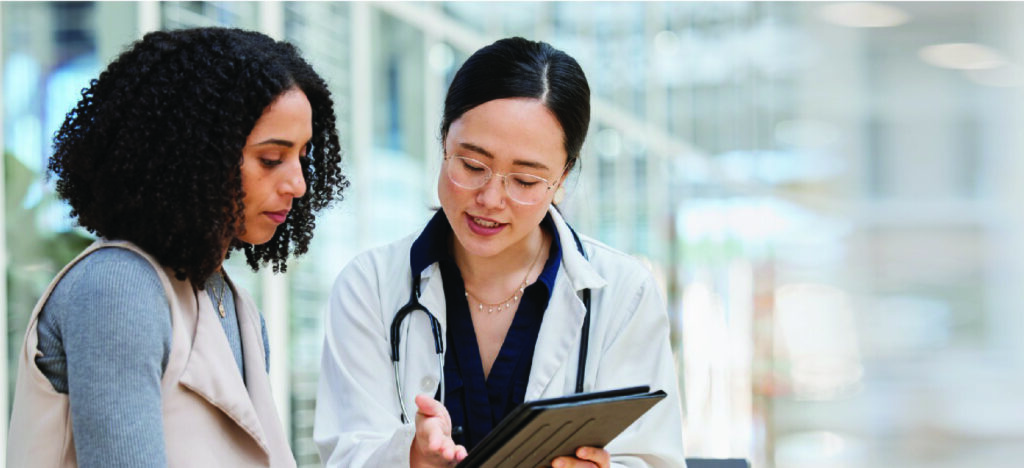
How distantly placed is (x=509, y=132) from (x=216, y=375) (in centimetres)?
66

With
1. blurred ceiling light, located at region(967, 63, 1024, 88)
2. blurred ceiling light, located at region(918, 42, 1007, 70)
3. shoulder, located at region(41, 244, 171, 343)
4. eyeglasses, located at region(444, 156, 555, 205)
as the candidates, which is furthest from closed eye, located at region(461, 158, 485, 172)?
blurred ceiling light, located at region(967, 63, 1024, 88)

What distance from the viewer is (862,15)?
34.7ft

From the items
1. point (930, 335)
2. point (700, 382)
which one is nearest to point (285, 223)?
point (700, 382)

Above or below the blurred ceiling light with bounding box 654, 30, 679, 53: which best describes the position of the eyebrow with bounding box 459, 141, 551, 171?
below

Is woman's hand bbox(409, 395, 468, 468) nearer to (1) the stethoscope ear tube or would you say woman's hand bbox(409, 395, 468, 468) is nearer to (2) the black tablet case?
(2) the black tablet case

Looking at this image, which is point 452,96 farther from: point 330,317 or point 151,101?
point 151,101

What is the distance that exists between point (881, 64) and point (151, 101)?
1006cm

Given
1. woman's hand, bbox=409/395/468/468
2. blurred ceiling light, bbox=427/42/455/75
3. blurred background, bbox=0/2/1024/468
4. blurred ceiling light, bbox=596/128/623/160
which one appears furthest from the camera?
blurred background, bbox=0/2/1024/468

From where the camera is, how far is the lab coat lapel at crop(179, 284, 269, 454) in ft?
3.99

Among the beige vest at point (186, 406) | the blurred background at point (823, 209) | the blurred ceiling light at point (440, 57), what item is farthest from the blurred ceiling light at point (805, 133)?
the beige vest at point (186, 406)

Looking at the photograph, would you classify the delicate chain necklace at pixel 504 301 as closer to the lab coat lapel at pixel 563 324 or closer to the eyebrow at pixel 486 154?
the lab coat lapel at pixel 563 324

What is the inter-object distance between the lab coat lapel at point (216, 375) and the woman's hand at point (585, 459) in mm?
422

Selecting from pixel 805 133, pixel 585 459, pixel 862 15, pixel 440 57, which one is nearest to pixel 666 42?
pixel 805 133

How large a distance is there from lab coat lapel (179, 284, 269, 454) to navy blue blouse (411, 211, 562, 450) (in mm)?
450
